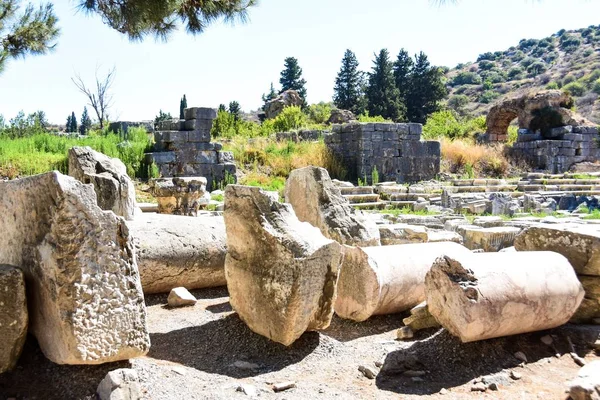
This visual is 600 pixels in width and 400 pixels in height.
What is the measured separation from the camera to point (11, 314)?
2.94 m

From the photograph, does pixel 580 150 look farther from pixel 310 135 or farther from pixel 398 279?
pixel 398 279

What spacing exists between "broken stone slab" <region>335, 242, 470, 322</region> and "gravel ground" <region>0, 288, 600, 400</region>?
0.15 meters

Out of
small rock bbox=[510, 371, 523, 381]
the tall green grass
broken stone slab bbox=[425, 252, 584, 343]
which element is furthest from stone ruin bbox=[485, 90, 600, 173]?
small rock bbox=[510, 371, 523, 381]

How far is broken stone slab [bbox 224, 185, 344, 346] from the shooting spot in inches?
144

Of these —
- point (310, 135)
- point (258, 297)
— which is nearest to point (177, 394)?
point (258, 297)

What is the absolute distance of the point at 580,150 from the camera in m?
21.5

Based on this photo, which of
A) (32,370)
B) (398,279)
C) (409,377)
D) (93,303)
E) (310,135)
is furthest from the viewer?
(310,135)

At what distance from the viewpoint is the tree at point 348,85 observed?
40.0 meters

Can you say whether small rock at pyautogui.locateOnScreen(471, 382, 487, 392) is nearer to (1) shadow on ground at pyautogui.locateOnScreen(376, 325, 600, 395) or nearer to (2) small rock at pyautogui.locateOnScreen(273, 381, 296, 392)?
(1) shadow on ground at pyautogui.locateOnScreen(376, 325, 600, 395)

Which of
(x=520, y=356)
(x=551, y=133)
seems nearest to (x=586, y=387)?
(x=520, y=356)

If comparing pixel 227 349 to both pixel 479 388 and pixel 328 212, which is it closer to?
pixel 479 388

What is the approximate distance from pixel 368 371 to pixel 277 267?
84 cm

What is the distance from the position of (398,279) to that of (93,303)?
2.46 m

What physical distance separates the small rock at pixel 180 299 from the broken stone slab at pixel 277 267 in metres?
0.93
